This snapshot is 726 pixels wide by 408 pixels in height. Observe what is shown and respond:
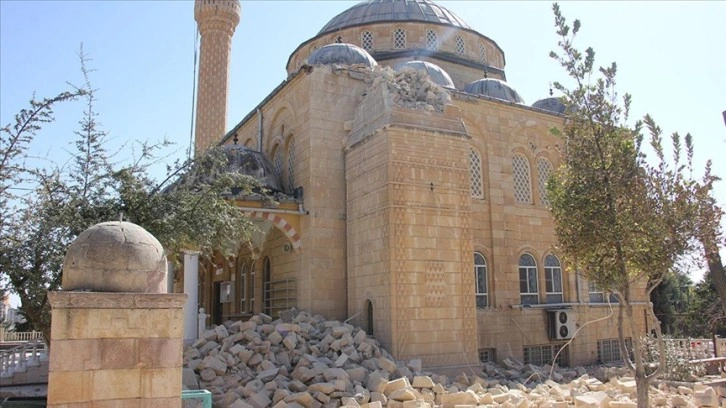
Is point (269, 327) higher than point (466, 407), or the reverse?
point (269, 327)

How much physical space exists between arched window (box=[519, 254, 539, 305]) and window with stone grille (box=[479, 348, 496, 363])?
157 centimetres

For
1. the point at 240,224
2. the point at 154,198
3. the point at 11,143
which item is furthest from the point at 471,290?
the point at 11,143

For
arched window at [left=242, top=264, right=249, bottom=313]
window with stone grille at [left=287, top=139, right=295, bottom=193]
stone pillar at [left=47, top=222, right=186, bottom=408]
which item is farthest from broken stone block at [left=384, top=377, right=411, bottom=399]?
arched window at [left=242, top=264, right=249, bottom=313]

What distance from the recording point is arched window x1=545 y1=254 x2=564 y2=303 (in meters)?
14.7

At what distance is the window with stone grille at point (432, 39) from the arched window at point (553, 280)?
7.44 meters

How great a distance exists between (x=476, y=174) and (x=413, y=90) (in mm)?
3345

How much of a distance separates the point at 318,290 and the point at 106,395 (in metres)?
7.82

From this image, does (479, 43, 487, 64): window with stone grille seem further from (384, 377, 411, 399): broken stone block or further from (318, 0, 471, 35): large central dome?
(384, 377, 411, 399): broken stone block

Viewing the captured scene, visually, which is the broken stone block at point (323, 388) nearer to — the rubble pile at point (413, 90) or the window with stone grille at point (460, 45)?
the rubble pile at point (413, 90)

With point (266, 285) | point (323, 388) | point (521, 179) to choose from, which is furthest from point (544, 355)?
point (323, 388)

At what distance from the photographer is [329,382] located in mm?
8781

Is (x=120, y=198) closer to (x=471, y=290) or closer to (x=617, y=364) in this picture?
(x=471, y=290)

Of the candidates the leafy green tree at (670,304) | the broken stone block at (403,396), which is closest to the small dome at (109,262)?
the broken stone block at (403,396)

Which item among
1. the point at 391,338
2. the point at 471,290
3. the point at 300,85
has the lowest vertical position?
the point at 391,338
